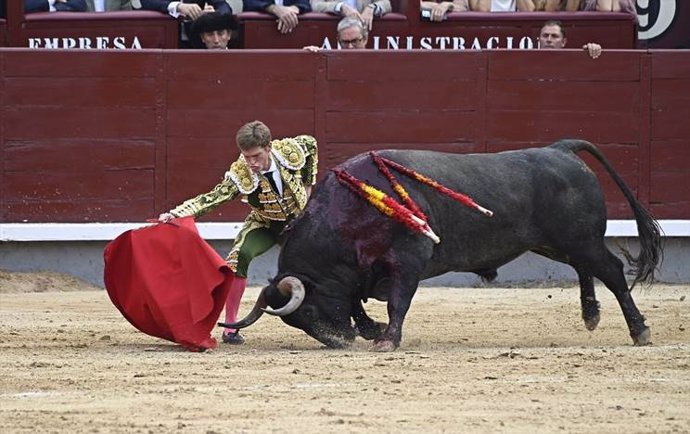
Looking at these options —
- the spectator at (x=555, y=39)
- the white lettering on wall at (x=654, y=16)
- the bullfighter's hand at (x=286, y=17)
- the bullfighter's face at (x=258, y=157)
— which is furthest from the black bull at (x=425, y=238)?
the white lettering on wall at (x=654, y=16)

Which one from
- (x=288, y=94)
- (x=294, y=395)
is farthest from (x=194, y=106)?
(x=294, y=395)

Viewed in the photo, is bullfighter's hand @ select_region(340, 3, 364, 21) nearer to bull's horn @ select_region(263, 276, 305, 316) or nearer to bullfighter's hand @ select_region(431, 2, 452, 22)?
bullfighter's hand @ select_region(431, 2, 452, 22)

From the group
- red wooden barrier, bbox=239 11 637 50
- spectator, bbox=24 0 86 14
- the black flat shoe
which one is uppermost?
spectator, bbox=24 0 86 14

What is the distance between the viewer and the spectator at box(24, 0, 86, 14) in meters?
10.2

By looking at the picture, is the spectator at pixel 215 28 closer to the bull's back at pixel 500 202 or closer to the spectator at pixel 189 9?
the spectator at pixel 189 9

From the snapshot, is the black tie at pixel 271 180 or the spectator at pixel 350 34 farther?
the spectator at pixel 350 34

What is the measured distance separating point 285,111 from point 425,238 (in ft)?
9.85

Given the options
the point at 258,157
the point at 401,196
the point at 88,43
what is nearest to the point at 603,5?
the point at 88,43

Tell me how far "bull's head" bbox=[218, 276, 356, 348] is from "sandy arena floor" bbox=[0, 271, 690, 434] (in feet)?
0.26

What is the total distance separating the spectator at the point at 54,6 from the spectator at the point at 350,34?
1358 millimetres

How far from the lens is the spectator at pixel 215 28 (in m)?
10.0

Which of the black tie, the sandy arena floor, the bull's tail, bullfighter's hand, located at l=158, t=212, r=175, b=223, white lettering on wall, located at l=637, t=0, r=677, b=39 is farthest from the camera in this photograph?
white lettering on wall, located at l=637, t=0, r=677, b=39

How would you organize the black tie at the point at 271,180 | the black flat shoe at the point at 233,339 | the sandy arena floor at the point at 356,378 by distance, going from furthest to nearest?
the black flat shoe at the point at 233,339
the black tie at the point at 271,180
the sandy arena floor at the point at 356,378

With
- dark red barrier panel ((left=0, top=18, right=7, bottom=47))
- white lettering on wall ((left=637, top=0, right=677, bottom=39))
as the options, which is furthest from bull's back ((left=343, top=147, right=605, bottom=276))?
white lettering on wall ((left=637, top=0, right=677, bottom=39))
